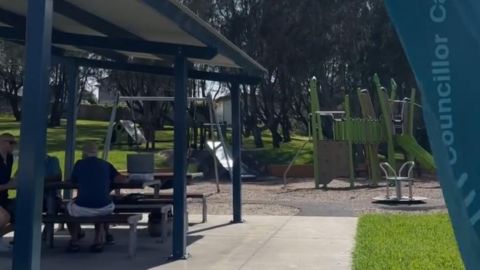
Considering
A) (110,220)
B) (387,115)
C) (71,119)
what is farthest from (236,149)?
(387,115)

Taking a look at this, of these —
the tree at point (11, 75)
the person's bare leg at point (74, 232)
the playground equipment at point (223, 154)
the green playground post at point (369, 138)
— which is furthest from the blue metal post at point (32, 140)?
the tree at point (11, 75)

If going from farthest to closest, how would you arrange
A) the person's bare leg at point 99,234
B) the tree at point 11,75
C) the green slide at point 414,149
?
→ the tree at point 11,75
the green slide at point 414,149
the person's bare leg at point 99,234

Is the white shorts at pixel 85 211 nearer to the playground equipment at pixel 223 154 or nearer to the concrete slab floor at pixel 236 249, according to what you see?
the concrete slab floor at pixel 236 249

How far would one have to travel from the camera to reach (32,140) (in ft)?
17.1

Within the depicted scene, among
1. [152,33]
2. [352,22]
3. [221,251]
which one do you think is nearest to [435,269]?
[221,251]

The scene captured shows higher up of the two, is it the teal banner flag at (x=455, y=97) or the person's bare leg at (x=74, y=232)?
the teal banner flag at (x=455, y=97)

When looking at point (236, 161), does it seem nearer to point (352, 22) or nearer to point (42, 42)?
point (42, 42)

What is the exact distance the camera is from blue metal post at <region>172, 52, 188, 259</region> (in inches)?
336

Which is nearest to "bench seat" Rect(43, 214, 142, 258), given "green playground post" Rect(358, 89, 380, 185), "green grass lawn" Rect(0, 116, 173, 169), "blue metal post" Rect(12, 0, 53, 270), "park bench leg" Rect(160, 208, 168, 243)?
"park bench leg" Rect(160, 208, 168, 243)

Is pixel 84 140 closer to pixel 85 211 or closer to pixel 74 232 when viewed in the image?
pixel 74 232

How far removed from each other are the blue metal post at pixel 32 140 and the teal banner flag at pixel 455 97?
10.0 feet

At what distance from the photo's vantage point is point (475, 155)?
294cm

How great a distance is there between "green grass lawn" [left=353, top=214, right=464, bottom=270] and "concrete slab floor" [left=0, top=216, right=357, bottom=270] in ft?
0.77

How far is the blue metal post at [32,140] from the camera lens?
203 inches
